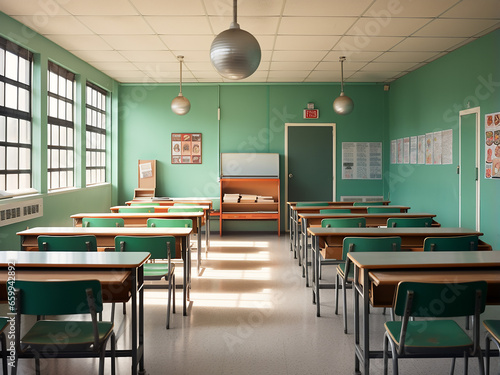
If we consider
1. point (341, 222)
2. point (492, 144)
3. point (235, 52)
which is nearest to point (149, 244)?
point (235, 52)

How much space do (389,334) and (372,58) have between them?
549 centimetres

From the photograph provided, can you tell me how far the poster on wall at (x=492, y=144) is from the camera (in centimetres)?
519

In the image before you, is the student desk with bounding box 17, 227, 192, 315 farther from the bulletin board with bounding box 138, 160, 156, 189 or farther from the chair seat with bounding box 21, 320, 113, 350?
the bulletin board with bounding box 138, 160, 156, 189

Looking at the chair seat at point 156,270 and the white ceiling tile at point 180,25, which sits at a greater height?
the white ceiling tile at point 180,25

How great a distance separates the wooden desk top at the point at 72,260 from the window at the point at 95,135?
17.1 ft

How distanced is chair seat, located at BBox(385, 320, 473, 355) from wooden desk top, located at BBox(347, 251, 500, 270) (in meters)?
0.31

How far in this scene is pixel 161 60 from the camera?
7000 mm

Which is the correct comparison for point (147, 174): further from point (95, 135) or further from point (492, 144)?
point (492, 144)

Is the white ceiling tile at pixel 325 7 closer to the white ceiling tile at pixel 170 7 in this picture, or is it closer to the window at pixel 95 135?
the white ceiling tile at pixel 170 7

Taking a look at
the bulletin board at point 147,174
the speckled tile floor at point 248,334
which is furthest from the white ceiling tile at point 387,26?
the bulletin board at point 147,174

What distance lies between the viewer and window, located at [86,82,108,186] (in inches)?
304

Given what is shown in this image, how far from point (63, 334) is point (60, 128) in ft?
16.4

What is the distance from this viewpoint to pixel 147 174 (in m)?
8.85

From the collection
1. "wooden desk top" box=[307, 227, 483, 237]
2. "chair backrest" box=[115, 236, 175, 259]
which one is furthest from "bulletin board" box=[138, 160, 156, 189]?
"wooden desk top" box=[307, 227, 483, 237]
